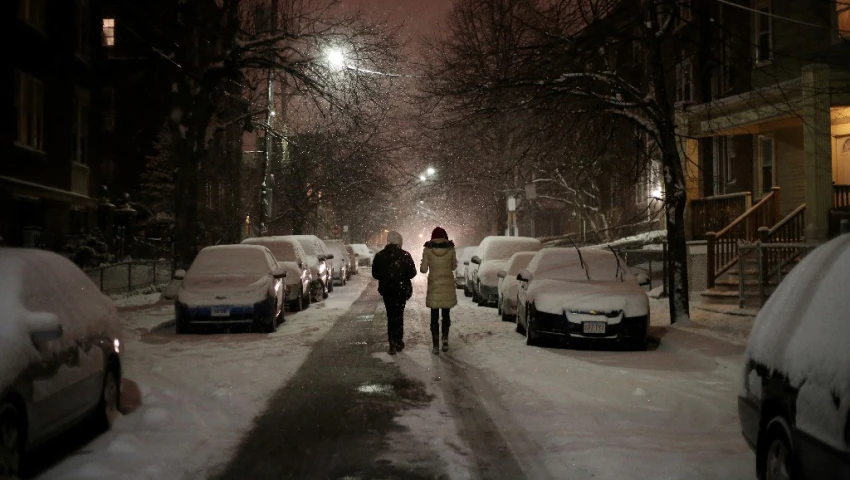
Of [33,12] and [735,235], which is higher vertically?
[33,12]

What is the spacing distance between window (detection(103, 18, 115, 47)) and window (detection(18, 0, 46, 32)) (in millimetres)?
20491

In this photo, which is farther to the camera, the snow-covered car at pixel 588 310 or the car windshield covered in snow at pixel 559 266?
the car windshield covered in snow at pixel 559 266

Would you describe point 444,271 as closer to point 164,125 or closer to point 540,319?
point 540,319

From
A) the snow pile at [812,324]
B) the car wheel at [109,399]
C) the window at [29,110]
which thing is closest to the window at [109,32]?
the window at [29,110]

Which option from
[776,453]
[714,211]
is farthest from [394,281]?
[714,211]

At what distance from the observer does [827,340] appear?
4375 mm

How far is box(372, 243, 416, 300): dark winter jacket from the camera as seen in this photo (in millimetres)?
12570

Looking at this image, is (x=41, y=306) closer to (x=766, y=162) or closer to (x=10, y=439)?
(x=10, y=439)

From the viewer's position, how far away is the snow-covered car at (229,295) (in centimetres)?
1481

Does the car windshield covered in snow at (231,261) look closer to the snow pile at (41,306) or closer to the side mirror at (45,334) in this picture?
the snow pile at (41,306)

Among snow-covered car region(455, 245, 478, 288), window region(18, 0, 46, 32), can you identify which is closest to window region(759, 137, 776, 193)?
snow-covered car region(455, 245, 478, 288)

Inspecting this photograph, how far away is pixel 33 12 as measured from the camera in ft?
82.6

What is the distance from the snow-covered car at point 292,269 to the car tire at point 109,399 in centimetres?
1148

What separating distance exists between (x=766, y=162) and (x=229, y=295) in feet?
54.8
